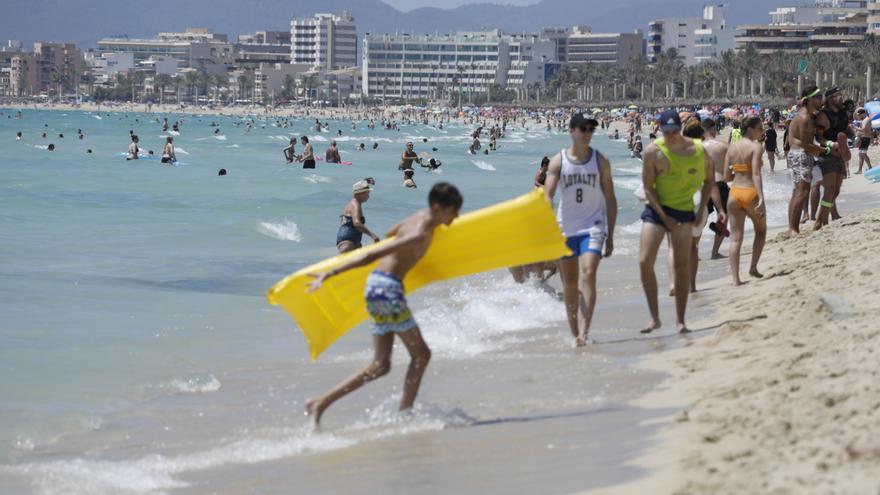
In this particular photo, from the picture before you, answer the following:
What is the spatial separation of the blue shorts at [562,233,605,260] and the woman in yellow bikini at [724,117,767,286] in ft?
7.87

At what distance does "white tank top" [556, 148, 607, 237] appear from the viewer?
823 centimetres

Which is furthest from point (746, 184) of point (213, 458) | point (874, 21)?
point (874, 21)

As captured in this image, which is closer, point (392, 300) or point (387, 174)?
point (392, 300)

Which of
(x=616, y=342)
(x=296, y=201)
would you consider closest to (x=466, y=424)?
(x=616, y=342)

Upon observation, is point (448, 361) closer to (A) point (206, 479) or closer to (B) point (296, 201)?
(A) point (206, 479)

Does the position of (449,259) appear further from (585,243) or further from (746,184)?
(746,184)

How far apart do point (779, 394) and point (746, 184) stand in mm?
4616

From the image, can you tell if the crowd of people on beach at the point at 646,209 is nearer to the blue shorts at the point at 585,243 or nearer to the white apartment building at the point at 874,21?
the blue shorts at the point at 585,243

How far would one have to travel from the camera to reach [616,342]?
8.78 m

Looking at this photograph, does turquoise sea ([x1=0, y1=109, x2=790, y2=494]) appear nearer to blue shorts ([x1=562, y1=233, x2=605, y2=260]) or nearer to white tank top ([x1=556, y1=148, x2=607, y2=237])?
blue shorts ([x1=562, y1=233, x2=605, y2=260])

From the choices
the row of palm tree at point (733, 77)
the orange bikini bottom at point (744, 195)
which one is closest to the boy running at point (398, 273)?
the orange bikini bottom at point (744, 195)

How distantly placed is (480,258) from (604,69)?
19384 cm

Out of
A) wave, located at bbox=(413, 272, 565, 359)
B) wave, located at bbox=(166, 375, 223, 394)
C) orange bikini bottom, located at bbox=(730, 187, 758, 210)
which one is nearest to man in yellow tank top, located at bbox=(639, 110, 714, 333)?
wave, located at bbox=(413, 272, 565, 359)

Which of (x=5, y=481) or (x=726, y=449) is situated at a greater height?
(x=726, y=449)
